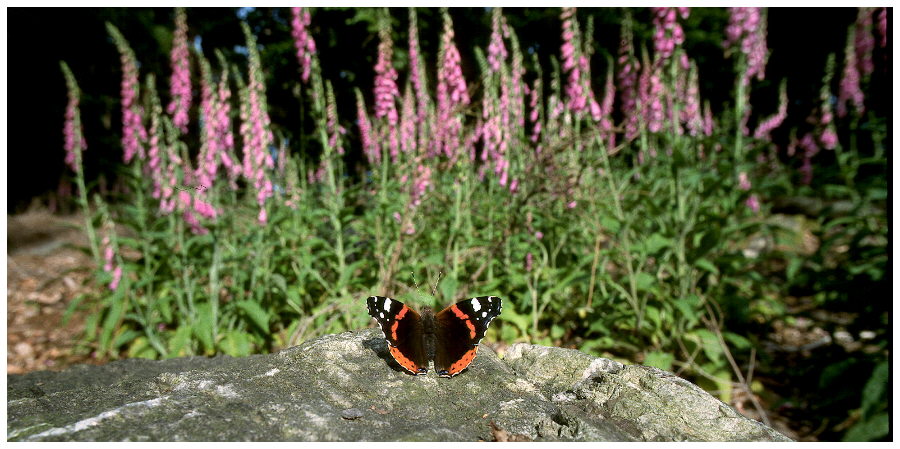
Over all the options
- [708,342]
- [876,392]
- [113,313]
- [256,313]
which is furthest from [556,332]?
[113,313]

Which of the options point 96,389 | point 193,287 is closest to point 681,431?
point 96,389

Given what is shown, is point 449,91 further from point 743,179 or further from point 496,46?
point 743,179

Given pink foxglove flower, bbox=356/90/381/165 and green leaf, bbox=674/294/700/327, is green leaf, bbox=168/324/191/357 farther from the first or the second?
green leaf, bbox=674/294/700/327

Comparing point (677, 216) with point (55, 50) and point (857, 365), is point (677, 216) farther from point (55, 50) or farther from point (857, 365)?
point (55, 50)

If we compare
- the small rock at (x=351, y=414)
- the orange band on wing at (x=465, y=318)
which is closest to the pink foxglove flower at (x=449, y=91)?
the orange band on wing at (x=465, y=318)

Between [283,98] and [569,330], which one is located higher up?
[283,98]

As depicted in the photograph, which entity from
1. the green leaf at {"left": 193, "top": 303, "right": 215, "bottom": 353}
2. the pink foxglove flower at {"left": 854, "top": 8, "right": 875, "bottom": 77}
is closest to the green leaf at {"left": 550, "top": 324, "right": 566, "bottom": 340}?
the green leaf at {"left": 193, "top": 303, "right": 215, "bottom": 353}
